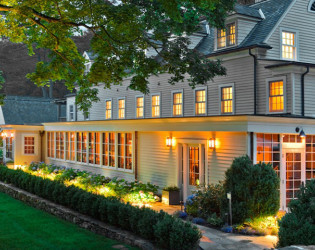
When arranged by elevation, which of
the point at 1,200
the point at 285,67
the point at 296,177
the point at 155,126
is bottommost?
the point at 1,200

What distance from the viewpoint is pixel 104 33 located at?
495 inches

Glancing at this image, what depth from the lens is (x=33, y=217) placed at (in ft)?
45.6

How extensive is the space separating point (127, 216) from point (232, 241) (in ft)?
9.20

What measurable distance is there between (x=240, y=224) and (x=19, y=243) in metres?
6.12

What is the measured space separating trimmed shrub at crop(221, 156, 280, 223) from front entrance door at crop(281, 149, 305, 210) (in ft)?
7.33

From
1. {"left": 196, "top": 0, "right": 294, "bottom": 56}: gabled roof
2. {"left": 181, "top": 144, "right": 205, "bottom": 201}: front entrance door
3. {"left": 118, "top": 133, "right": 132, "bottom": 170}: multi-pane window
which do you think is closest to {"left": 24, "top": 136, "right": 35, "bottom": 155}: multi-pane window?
{"left": 118, "top": 133, "right": 132, "bottom": 170}: multi-pane window

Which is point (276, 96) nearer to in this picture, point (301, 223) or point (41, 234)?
point (301, 223)

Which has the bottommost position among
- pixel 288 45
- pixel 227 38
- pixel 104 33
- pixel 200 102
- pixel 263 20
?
pixel 200 102

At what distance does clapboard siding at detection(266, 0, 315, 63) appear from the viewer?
733 inches

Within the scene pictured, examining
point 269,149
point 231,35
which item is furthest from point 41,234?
point 231,35

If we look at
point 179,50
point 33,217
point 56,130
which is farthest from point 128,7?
point 56,130

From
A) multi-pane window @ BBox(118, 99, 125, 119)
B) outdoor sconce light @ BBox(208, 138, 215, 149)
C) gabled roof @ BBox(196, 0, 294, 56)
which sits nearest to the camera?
outdoor sconce light @ BBox(208, 138, 215, 149)

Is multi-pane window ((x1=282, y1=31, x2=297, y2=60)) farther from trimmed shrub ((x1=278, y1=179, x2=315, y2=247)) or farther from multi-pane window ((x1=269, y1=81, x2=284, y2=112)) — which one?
trimmed shrub ((x1=278, y1=179, x2=315, y2=247))

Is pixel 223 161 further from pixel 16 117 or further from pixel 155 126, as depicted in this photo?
pixel 16 117
